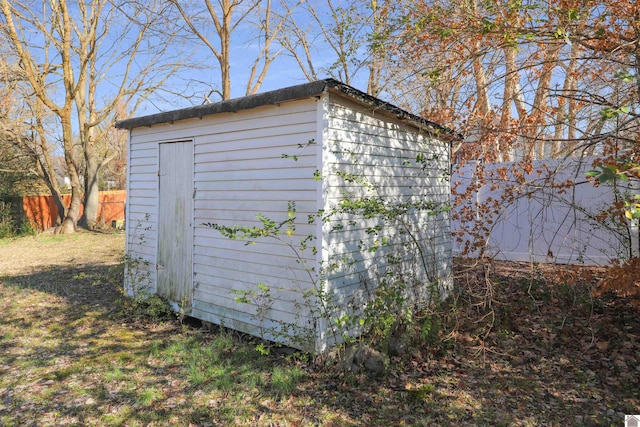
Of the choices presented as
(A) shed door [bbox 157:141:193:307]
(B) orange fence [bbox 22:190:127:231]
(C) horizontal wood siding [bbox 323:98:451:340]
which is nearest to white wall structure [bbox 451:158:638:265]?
(C) horizontal wood siding [bbox 323:98:451:340]

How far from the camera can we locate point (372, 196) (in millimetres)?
4664

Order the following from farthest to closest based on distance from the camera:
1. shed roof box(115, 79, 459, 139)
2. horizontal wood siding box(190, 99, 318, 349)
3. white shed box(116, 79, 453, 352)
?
horizontal wood siding box(190, 99, 318, 349)
white shed box(116, 79, 453, 352)
shed roof box(115, 79, 459, 139)

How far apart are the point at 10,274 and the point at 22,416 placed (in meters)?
7.04

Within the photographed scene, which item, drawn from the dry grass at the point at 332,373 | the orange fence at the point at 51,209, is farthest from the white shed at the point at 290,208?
the orange fence at the point at 51,209

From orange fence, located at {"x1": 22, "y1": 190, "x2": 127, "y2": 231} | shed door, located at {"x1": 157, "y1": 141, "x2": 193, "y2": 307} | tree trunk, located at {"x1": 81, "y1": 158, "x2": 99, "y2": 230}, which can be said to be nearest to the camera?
shed door, located at {"x1": 157, "y1": 141, "x2": 193, "y2": 307}

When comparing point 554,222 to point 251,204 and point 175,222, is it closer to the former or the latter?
point 251,204

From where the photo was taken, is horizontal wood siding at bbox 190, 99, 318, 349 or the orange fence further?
the orange fence

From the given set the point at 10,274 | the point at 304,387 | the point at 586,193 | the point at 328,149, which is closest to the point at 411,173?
the point at 328,149

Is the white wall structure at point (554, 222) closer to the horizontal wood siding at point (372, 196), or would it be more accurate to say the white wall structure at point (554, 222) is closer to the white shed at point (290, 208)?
the horizontal wood siding at point (372, 196)

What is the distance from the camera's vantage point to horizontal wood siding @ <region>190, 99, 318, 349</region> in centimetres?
446

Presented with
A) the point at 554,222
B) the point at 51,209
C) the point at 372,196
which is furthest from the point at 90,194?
the point at 554,222

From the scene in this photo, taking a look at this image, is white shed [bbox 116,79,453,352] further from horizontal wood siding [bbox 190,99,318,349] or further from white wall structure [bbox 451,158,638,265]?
white wall structure [bbox 451,158,638,265]

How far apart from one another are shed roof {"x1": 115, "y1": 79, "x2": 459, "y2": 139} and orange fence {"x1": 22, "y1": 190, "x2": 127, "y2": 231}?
13.4m

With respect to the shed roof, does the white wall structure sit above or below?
below
